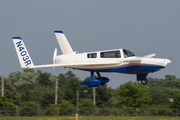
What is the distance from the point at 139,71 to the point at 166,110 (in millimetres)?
24965

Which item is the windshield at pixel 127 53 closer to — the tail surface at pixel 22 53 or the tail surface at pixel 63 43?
the tail surface at pixel 63 43

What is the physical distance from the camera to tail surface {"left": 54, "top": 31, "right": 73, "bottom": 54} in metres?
34.1

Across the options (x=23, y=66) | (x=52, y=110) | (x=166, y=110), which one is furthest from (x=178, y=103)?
(x=23, y=66)

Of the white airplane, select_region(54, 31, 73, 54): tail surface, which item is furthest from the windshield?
select_region(54, 31, 73, 54): tail surface

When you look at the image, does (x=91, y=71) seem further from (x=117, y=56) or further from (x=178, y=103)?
(x=178, y=103)

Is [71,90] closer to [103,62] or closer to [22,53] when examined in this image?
[22,53]

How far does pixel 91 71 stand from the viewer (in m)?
30.7

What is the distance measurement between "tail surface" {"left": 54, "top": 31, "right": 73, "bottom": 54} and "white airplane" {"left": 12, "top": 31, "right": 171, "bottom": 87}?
270 cm

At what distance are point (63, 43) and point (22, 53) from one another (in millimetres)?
5268

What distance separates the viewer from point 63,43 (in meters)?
34.3

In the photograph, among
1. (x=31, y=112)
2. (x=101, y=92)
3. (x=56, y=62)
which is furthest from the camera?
(x=101, y=92)

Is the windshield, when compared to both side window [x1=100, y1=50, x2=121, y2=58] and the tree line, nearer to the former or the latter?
side window [x1=100, y1=50, x2=121, y2=58]

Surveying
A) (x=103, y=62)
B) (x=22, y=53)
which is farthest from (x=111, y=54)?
(x=22, y=53)

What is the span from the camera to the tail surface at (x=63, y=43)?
3406 cm
